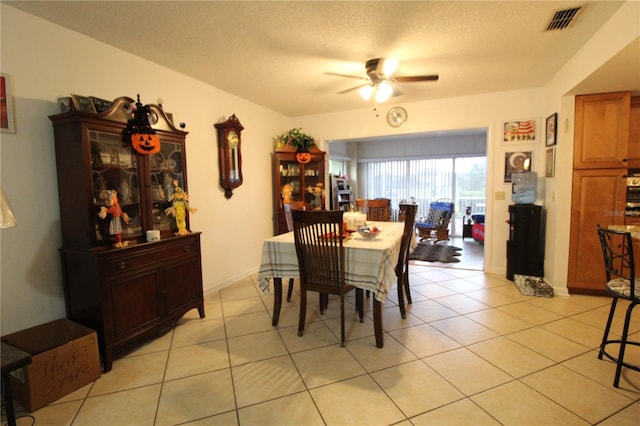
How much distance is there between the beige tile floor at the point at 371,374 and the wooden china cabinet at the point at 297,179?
2066mm

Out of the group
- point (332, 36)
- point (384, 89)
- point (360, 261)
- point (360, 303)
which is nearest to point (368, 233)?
point (360, 261)

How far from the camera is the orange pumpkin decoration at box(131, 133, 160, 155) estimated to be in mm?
2346

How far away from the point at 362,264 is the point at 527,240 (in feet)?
8.54

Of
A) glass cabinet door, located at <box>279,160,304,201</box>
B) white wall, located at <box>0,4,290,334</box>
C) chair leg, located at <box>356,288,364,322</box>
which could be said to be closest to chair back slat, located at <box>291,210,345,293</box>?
chair leg, located at <box>356,288,364,322</box>

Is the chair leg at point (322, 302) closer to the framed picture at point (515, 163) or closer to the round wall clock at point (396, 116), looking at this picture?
the round wall clock at point (396, 116)

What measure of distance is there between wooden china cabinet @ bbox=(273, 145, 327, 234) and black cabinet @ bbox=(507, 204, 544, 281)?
8.85 ft

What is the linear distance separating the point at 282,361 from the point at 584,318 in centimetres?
274

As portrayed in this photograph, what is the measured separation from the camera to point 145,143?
94.3 inches

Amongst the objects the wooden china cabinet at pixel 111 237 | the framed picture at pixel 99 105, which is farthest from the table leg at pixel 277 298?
the framed picture at pixel 99 105

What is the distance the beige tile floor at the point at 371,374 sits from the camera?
165cm

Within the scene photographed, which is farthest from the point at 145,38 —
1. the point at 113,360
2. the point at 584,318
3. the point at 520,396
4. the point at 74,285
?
the point at 584,318

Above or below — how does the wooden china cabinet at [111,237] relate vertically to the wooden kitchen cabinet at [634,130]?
below

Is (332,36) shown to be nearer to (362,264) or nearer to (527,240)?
(362,264)

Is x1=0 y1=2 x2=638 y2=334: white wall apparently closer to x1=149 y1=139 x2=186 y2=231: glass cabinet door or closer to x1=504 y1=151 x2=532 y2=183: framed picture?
x1=504 y1=151 x2=532 y2=183: framed picture
